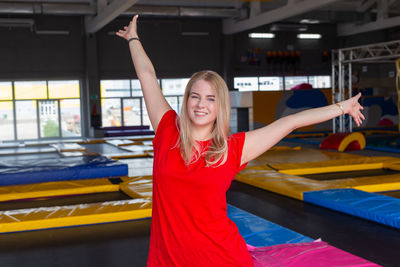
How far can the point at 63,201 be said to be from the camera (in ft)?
19.6

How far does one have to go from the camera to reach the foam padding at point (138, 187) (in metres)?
5.76

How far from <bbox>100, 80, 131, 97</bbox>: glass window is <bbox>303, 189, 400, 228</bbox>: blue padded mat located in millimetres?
13951

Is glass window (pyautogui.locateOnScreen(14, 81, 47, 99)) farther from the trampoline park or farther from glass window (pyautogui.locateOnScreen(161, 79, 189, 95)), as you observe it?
glass window (pyautogui.locateOnScreen(161, 79, 189, 95))

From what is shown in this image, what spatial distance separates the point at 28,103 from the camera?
1775 centimetres

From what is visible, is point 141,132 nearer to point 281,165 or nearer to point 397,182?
point 281,165

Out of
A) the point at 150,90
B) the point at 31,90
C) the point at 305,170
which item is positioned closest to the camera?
the point at 150,90

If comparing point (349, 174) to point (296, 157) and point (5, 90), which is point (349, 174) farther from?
point (5, 90)

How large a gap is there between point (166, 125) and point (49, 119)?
1745cm

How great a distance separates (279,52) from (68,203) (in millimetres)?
15261

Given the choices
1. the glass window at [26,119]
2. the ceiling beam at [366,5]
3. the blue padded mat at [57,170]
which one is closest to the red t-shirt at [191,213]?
the blue padded mat at [57,170]

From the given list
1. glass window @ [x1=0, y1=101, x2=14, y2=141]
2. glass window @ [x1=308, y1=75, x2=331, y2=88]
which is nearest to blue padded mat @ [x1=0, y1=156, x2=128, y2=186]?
glass window @ [x1=0, y1=101, x2=14, y2=141]

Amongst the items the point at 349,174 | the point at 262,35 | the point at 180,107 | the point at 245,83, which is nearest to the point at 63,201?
the point at 180,107

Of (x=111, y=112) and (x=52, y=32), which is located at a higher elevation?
(x=52, y=32)

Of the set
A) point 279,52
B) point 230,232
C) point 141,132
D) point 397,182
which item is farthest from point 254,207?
point 279,52
